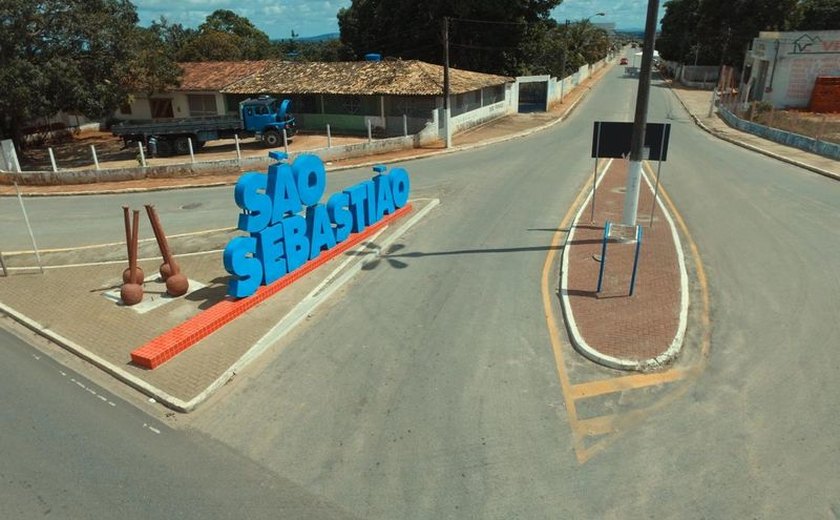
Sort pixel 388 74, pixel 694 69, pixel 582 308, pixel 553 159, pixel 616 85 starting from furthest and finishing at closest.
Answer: pixel 694 69
pixel 616 85
pixel 388 74
pixel 553 159
pixel 582 308

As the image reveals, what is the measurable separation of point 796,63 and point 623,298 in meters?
42.7

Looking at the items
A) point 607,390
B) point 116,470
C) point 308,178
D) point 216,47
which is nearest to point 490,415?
point 607,390

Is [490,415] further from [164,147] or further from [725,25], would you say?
[725,25]

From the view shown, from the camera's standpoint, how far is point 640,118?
12.5m

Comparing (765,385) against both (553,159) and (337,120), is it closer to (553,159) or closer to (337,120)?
(553,159)

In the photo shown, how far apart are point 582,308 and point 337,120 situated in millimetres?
29511

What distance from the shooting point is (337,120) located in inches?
1437

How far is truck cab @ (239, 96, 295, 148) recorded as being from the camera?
3058 cm

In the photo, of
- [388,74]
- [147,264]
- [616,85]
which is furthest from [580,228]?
[616,85]

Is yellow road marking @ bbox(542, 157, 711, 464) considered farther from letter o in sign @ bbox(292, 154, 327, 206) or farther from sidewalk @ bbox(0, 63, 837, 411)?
letter o in sign @ bbox(292, 154, 327, 206)

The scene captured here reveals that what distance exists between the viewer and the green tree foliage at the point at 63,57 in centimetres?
2462

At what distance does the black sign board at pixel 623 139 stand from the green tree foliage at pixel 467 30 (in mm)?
35958

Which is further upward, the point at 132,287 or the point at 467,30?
the point at 467,30

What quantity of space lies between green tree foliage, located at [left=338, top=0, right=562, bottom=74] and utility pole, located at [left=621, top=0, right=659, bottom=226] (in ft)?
119
